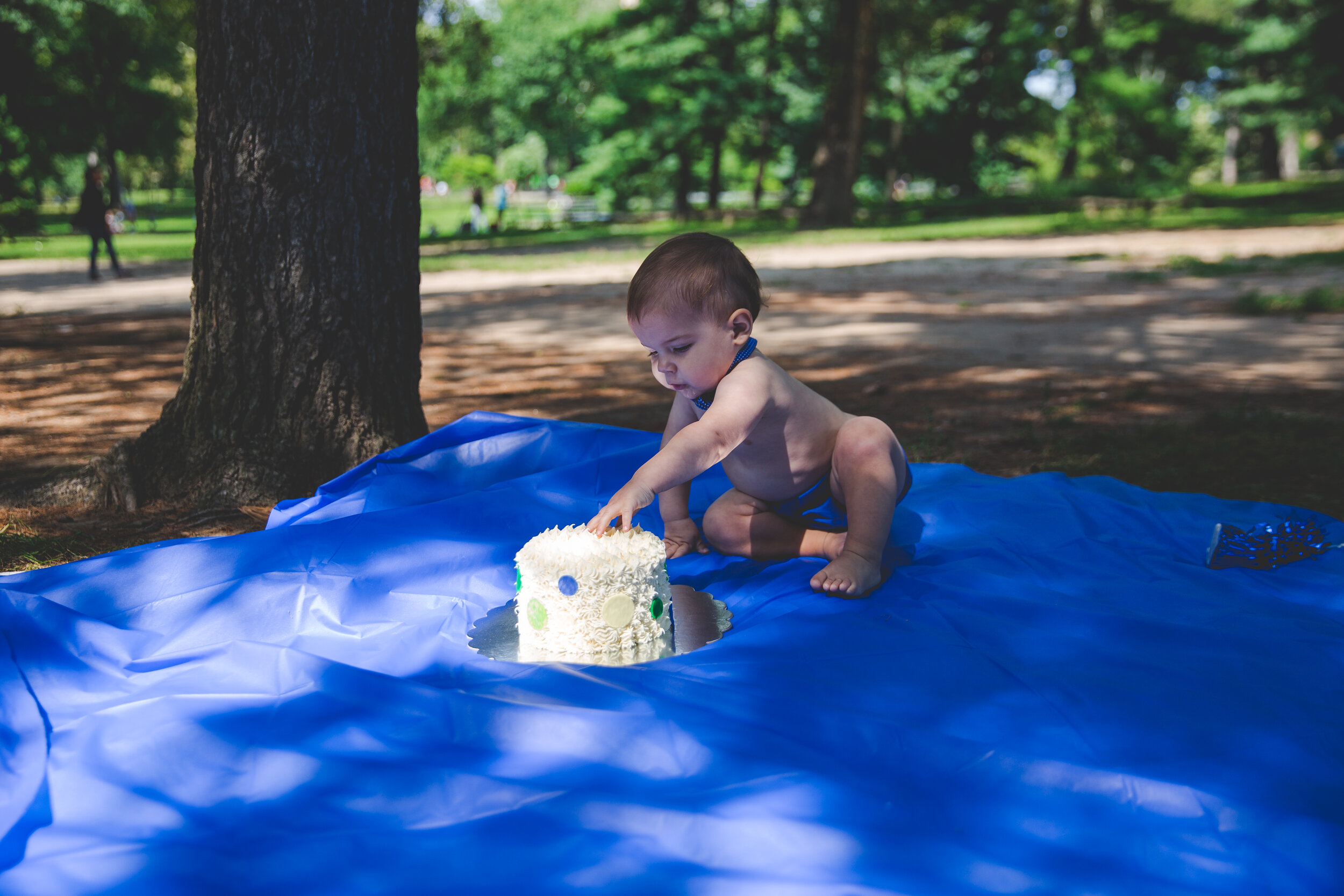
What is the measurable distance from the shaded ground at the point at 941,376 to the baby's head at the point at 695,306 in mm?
1759

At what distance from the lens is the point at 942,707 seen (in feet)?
6.60

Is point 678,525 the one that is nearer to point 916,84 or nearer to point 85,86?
point 916,84

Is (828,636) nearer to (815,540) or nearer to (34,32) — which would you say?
(815,540)

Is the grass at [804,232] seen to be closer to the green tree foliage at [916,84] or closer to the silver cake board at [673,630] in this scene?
the green tree foliage at [916,84]

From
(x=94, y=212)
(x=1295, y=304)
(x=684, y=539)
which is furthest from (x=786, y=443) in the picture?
(x=94, y=212)

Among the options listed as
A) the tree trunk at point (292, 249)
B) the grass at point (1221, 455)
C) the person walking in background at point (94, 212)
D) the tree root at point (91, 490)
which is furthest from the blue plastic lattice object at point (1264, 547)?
the person walking in background at point (94, 212)

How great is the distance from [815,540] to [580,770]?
4.18ft

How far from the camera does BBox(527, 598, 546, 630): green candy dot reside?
2.31 meters

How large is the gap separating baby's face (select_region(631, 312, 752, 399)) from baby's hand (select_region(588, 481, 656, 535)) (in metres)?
0.36

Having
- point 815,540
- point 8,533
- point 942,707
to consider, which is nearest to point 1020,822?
point 942,707

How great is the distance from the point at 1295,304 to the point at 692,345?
26.1 ft

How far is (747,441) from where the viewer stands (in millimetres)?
2822

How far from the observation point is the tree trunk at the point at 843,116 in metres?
22.0

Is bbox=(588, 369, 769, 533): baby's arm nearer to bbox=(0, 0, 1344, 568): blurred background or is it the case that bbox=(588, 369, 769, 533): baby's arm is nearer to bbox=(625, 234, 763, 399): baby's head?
bbox=(625, 234, 763, 399): baby's head
